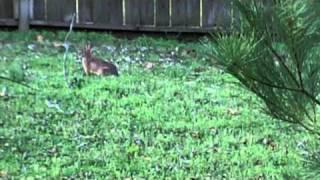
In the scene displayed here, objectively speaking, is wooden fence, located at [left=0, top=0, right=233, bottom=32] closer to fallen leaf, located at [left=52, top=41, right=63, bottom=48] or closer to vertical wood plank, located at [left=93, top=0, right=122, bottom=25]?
vertical wood plank, located at [left=93, top=0, right=122, bottom=25]

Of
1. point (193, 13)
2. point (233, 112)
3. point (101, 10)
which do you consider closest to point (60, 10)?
point (101, 10)

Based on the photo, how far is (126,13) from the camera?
28.3 feet

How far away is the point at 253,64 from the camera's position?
1490 mm

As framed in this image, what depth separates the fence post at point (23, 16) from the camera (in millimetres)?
8172

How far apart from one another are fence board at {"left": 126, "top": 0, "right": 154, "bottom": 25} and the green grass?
184 cm

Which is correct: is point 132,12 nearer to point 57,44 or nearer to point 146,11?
point 146,11

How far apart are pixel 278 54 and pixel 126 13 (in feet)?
23.6

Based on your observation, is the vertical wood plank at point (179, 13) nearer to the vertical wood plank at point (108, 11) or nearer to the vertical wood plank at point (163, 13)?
the vertical wood plank at point (163, 13)

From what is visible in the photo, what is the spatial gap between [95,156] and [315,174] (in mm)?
2711

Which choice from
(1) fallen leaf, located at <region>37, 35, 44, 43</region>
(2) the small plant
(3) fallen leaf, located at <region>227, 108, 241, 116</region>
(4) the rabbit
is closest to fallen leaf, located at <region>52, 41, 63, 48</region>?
(1) fallen leaf, located at <region>37, 35, 44, 43</region>

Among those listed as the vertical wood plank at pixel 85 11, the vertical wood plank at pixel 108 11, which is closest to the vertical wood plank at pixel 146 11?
the vertical wood plank at pixel 108 11

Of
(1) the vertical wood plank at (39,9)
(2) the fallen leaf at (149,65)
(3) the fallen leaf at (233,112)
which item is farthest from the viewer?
(1) the vertical wood plank at (39,9)

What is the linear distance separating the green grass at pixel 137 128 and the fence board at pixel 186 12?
1.97 meters

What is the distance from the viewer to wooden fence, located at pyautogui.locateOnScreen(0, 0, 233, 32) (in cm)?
842
